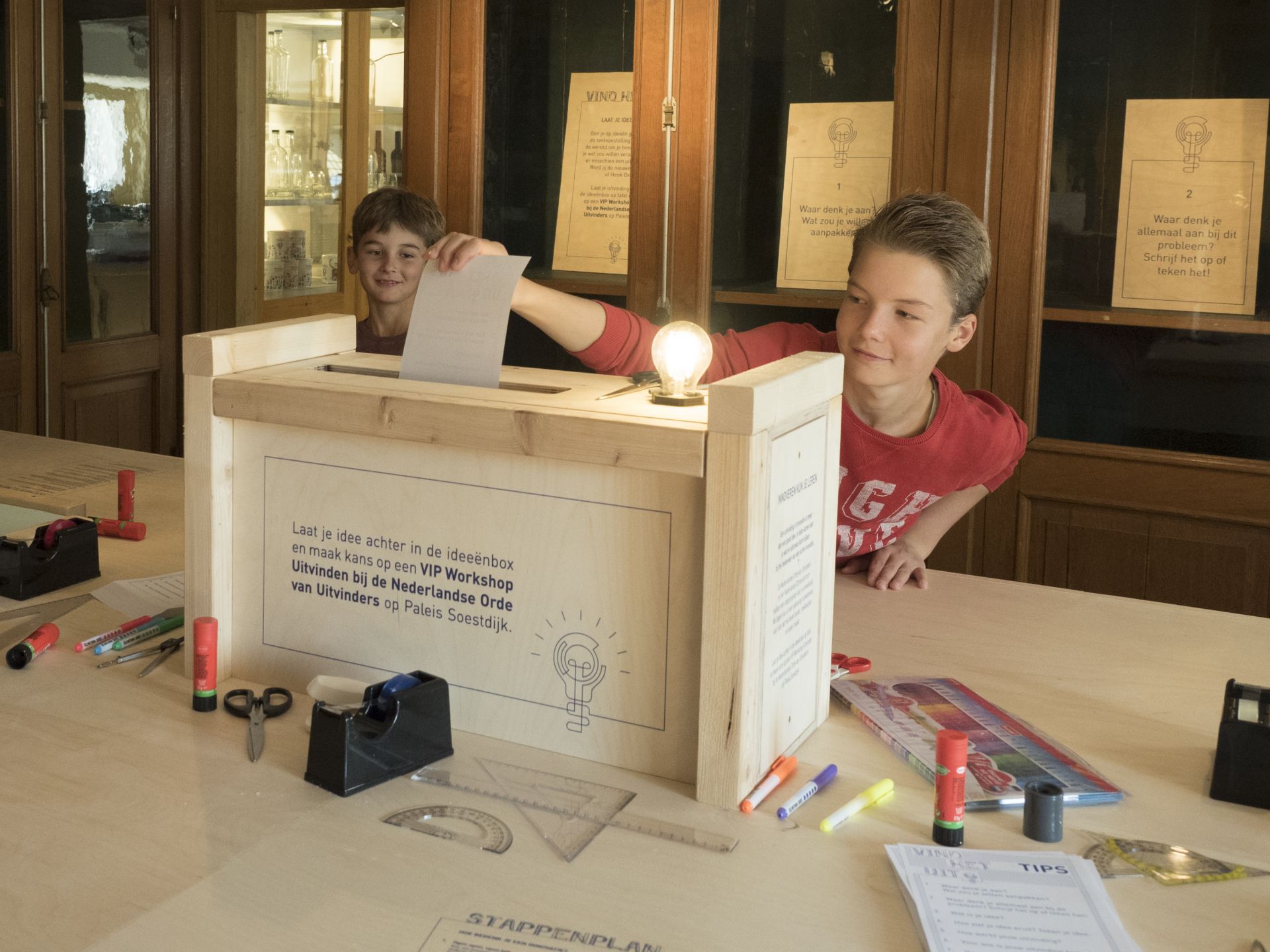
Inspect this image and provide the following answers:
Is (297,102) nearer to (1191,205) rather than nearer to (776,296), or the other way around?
(776,296)

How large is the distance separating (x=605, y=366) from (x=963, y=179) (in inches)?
44.0

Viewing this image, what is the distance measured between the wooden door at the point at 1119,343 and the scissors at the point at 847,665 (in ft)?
4.85

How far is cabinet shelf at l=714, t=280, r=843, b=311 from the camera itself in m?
2.83

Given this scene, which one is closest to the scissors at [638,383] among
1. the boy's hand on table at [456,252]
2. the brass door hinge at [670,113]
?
the boy's hand on table at [456,252]

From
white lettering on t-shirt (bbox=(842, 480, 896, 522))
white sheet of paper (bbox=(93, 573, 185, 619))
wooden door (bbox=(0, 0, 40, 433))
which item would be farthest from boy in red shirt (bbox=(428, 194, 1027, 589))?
wooden door (bbox=(0, 0, 40, 433))

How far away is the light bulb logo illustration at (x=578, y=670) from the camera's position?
3.66ft

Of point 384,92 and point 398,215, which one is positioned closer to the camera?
point 398,215

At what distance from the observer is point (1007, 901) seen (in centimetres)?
91

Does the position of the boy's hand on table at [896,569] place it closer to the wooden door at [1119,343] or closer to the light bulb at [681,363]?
the light bulb at [681,363]

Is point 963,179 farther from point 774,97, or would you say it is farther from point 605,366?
point 605,366

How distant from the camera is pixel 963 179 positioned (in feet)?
8.66

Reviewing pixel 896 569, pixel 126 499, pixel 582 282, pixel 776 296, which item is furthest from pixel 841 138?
pixel 126 499

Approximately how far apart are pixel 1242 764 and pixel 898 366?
0.79 metres

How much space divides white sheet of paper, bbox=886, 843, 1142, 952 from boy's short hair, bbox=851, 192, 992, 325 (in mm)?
956
